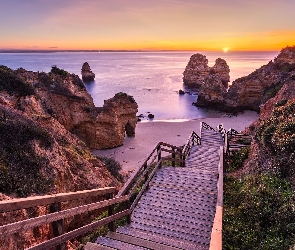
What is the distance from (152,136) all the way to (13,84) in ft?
57.7

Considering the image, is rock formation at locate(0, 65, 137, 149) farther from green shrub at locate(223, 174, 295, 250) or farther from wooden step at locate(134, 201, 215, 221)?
green shrub at locate(223, 174, 295, 250)

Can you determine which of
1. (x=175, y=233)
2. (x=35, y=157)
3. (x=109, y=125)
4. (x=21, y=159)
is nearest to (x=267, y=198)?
(x=175, y=233)

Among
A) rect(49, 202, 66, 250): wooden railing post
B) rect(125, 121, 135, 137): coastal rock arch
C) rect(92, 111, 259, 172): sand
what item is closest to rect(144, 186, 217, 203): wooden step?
rect(49, 202, 66, 250): wooden railing post

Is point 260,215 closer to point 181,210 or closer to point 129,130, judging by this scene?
point 181,210

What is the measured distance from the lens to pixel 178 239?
21.5 feet

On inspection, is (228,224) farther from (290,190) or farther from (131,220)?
(131,220)

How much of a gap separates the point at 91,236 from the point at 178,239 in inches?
124

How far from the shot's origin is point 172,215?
301 inches

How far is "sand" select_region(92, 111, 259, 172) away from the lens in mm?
25306

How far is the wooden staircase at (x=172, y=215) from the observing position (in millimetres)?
5869

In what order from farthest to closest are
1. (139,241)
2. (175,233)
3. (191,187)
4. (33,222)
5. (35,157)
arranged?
(191,187)
(35,157)
(175,233)
(139,241)
(33,222)

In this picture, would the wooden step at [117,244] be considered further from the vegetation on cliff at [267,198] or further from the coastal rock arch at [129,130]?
the coastal rock arch at [129,130]

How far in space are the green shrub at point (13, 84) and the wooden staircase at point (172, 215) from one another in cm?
1155

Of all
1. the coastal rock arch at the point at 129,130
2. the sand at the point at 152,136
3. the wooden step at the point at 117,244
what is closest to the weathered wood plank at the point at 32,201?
the wooden step at the point at 117,244
